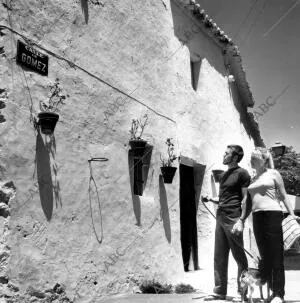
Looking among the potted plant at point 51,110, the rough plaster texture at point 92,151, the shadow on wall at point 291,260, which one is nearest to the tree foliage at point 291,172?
the shadow on wall at point 291,260

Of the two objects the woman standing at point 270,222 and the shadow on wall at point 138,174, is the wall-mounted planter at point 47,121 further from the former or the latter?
the woman standing at point 270,222

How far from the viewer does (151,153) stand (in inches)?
254

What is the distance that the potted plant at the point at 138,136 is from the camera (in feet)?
18.9

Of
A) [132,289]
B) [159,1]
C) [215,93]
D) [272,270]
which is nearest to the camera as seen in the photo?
[272,270]

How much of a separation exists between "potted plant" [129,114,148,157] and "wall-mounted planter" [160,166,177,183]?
69cm

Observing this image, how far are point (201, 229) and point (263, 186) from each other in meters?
3.83

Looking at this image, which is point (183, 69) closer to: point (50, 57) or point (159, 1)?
point (159, 1)

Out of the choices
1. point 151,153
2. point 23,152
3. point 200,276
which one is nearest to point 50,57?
point 23,152

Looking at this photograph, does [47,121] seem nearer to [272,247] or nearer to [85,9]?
[85,9]

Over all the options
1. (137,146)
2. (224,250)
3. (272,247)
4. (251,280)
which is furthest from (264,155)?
(137,146)

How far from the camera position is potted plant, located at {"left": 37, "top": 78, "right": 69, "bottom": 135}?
14.0 ft

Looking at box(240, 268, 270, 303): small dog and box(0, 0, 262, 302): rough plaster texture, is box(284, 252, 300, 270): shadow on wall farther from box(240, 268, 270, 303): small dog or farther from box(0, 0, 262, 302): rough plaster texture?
box(240, 268, 270, 303): small dog

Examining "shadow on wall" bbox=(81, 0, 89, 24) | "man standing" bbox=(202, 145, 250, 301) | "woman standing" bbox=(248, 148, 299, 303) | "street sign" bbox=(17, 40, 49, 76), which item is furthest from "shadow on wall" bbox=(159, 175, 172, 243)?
"street sign" bbox=(17, 40, 49, 76)

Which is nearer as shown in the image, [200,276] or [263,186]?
[263,186]
